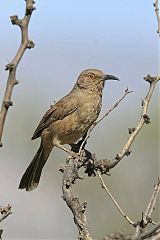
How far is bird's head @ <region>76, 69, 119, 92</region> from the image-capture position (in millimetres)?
6469

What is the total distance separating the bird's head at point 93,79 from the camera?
21.2ft

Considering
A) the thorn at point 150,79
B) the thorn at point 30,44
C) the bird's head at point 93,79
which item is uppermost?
the bird's head at point 93,79

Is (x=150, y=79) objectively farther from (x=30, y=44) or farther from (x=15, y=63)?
(x=15, y=63)

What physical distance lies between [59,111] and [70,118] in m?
0.19

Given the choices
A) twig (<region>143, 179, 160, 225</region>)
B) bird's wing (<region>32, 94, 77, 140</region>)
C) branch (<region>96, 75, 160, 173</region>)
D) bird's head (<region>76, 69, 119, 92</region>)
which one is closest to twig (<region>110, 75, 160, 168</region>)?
branch (<region>96, 75, 160, 173</region>)

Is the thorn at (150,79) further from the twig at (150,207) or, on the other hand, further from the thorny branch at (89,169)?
the twig at (150,207)

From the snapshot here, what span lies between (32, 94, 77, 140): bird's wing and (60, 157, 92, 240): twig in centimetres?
132

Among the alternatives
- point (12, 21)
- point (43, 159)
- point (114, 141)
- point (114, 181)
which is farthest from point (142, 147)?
point (12, 21)

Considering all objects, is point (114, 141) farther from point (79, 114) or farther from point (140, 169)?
point (79, 114)

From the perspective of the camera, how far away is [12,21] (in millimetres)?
2035

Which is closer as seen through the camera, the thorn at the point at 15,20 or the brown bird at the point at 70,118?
the thorn at the point at 15,20

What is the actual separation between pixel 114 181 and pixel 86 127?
297 inches

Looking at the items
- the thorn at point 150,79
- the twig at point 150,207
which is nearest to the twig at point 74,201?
the twig at point 150,207

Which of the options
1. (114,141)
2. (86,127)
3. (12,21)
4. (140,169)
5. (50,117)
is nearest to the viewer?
(12,21)
